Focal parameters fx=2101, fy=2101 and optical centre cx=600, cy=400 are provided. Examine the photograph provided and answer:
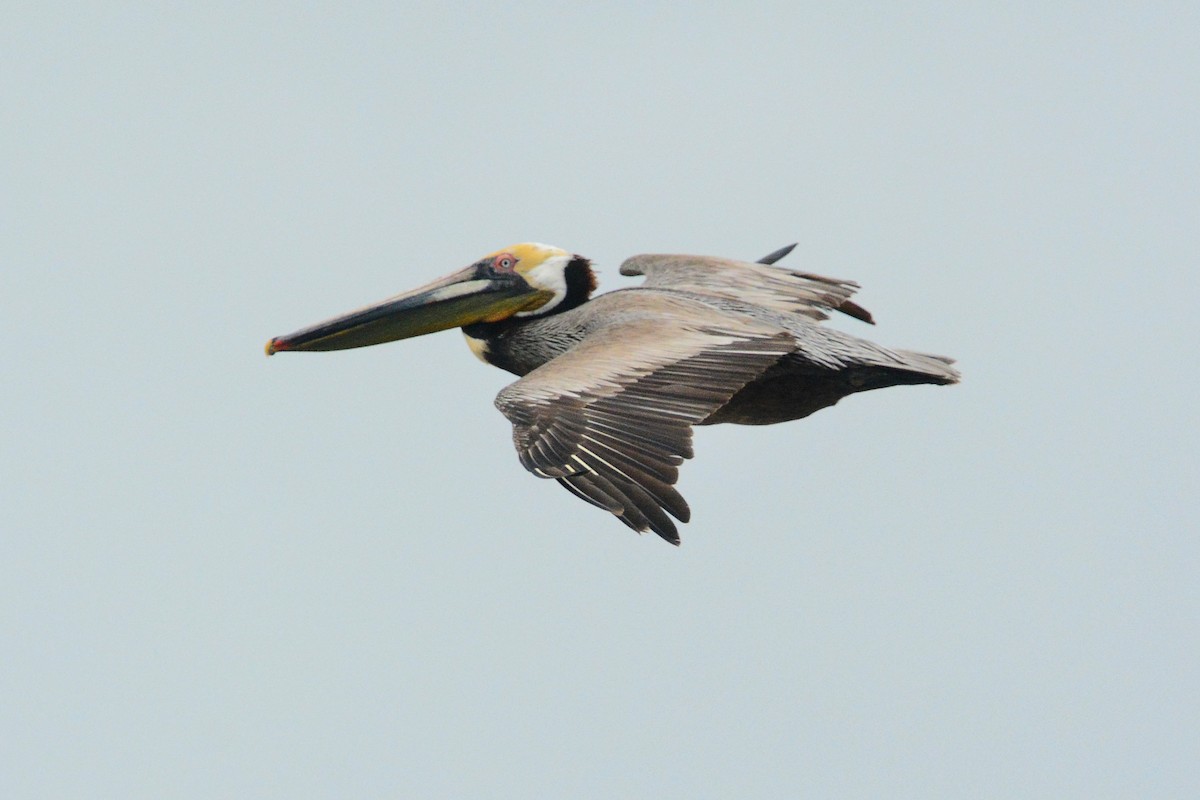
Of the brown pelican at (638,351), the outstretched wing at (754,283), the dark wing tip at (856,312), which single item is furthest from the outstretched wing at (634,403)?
the dark wing tip at (856,312)

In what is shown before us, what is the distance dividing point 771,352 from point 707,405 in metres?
0.83

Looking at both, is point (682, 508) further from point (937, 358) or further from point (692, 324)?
point (937, 358)

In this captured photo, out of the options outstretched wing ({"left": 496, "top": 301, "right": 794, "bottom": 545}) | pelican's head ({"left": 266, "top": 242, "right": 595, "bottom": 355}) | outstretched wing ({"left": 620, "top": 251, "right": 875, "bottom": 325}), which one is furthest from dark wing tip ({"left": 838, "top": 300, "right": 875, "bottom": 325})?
outstretched wing ({"left": 496, "top": 301, "right": 794, "bottom": 545})

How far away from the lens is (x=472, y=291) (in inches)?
563

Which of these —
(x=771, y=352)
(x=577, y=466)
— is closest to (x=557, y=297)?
(x=771, y=352)

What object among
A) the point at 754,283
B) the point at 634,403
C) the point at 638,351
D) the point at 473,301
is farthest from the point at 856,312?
the point at 634,403

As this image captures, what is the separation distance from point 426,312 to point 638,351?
2552 mm

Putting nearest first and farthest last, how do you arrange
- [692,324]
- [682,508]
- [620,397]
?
[682,508] → [620,397] → [692,324]

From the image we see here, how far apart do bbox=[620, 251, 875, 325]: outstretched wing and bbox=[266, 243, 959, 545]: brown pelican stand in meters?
0.01

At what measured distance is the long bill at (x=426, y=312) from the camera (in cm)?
1412

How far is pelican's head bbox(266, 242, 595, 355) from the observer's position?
1413 centimetres

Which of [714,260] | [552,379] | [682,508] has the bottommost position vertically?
[682,508]

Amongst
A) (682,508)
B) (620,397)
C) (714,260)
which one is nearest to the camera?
(682,508)

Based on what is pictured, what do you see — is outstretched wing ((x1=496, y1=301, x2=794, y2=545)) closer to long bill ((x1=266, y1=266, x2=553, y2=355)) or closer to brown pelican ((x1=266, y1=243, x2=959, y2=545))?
brown pelican ((x1=266, y1=243, x2=959, y2=545))
